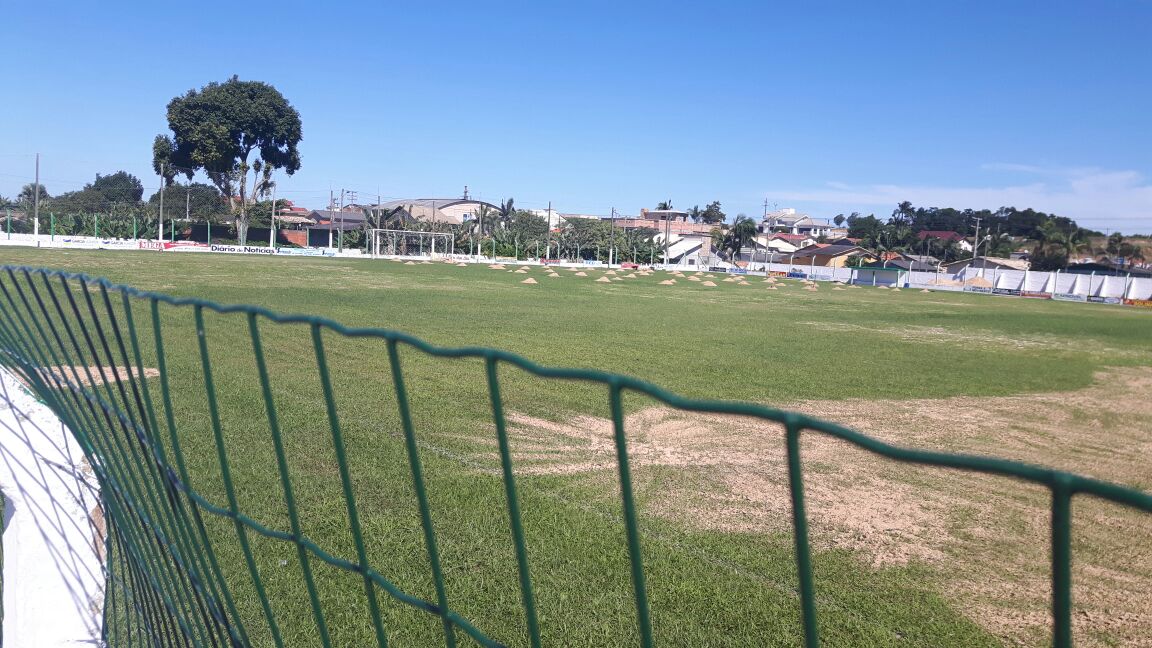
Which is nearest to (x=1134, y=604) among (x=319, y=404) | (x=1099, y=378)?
(x=319, y=404)

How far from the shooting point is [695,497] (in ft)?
19.8

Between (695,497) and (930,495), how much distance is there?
A: 6.35 ft

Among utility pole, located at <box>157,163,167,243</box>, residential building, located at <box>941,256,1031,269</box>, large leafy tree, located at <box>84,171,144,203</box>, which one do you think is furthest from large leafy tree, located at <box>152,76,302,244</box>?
residential building, located at <box>941,256,1031,269</box>

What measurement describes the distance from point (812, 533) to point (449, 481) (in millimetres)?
2658

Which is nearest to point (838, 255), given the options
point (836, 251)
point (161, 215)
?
point (836, 251)

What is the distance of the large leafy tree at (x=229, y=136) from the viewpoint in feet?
222

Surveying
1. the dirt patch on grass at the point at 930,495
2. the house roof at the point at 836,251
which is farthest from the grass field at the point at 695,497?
the house roof at the point at 836,251

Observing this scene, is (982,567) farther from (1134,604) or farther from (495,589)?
(495,589)

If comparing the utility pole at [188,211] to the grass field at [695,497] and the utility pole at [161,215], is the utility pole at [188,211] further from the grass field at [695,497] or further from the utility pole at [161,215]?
the grass field at [695,497]

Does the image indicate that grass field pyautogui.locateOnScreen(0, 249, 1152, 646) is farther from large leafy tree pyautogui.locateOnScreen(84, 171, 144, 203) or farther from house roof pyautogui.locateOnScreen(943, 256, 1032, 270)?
large leafy tree pyautogui.locateOnScreen(84, 171, 144, 203)

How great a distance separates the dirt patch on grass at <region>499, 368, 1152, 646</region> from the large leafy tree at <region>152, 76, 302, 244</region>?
6434 centimetres

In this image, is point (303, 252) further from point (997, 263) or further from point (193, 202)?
point (997, 263)

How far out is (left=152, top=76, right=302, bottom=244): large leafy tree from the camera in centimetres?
6775

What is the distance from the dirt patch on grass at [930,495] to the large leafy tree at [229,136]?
64.3m
